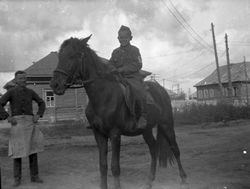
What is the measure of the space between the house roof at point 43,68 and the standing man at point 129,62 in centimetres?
2738

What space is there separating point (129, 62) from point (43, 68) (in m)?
28.9

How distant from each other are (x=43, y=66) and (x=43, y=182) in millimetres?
28014

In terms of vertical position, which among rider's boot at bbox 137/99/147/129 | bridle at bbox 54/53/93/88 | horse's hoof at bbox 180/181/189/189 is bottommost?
horse's hoof at bbox 180/181/189/189

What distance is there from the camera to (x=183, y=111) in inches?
1105

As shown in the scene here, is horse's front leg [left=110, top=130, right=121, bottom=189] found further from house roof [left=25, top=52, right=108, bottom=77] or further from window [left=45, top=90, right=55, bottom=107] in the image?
window [left=45, top=90, right=55, bottom=107]

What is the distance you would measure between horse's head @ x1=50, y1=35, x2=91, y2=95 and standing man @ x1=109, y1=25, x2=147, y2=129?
766 millimetres

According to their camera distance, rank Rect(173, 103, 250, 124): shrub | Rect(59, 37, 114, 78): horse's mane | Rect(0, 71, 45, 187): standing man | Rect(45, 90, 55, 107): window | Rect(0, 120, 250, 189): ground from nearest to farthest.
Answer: Rect(59, 37, 114, 78): horse's mane → Rect(0, 120, 250, 189): ground → Rect(0, 71, 45, 187): standing man → Rect(173, 103, 250, 124): shrub → Rect(45, 90, 55, 107): window

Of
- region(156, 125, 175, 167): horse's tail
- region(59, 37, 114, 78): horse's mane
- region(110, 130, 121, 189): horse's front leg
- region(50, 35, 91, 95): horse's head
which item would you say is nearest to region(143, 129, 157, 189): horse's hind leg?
region(156, 125, 175, 167): horse's tail

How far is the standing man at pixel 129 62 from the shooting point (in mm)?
6348

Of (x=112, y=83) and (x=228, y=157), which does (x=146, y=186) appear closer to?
(x=112, y=83)

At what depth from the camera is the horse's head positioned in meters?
5.41

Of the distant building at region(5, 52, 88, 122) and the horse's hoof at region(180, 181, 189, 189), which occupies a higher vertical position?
the distant building at region(5, 52, 88, 122)

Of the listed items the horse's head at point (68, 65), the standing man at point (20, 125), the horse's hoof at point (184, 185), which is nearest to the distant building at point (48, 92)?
the standing man at point (20, 125)

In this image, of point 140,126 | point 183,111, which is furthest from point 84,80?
point 183,111
